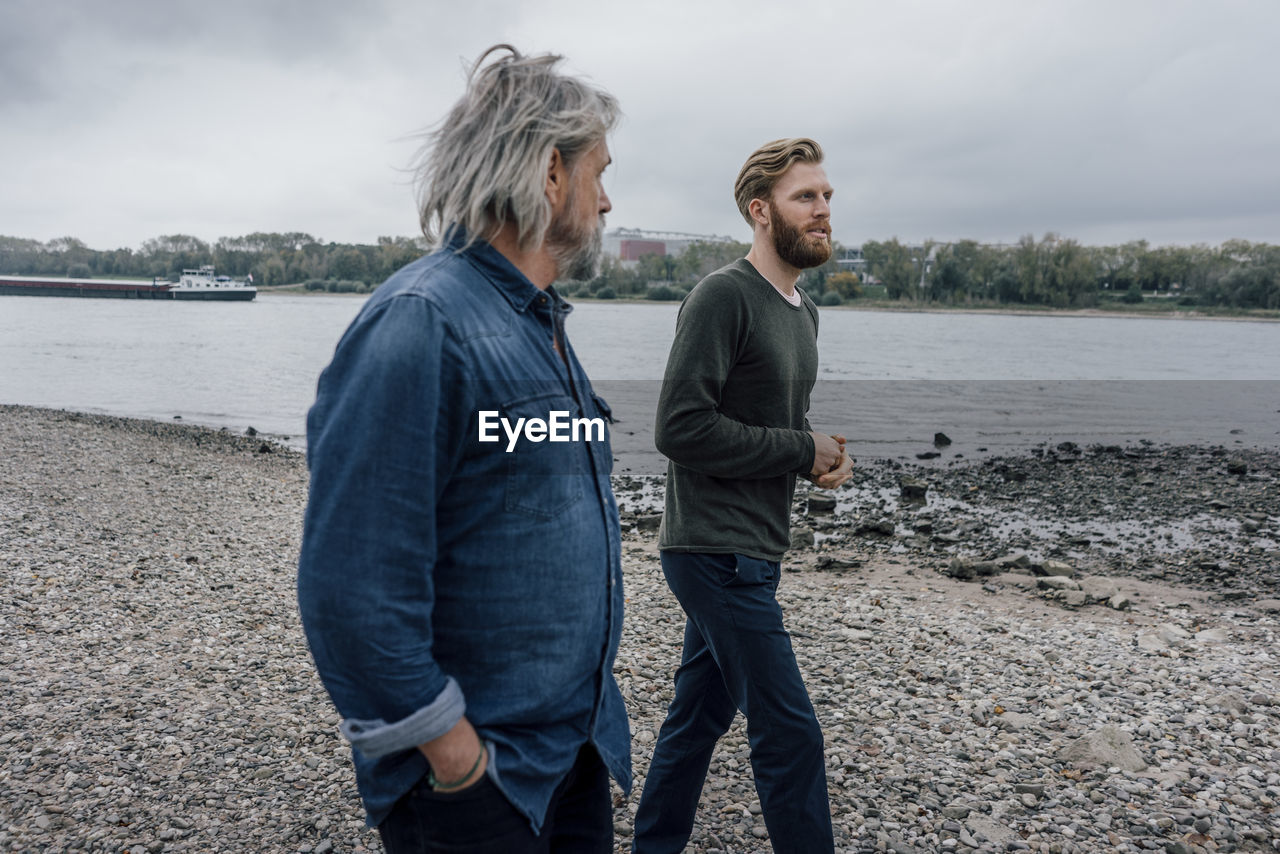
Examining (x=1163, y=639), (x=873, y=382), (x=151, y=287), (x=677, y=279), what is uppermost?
(x=677, y=279)

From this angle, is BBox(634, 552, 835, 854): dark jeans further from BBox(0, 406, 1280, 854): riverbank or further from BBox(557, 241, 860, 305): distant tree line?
BBox(557, 241, 860, 305): distant tree line

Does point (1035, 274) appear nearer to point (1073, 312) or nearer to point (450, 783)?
point (1073, 312)

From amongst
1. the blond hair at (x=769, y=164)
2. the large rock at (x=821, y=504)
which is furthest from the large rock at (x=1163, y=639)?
the large rock at (x=821, y=504)

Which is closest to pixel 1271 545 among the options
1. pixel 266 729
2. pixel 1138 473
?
pixel 1138 473

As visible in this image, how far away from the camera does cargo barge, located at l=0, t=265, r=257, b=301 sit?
98938 millimetres

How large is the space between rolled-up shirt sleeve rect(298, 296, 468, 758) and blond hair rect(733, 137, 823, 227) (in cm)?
209

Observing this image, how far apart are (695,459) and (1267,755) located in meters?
3.91

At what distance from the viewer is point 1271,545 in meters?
10.3

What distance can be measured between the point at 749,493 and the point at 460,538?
62.5 inches

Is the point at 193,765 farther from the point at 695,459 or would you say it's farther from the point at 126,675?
the point at 695,459

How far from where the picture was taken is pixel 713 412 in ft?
9.43

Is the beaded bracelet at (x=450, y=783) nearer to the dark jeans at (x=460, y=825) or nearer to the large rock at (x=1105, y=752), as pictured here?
the dark jeans at (x=460, y=825)

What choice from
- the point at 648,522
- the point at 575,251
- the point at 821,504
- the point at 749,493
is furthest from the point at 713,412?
the point at 821,504

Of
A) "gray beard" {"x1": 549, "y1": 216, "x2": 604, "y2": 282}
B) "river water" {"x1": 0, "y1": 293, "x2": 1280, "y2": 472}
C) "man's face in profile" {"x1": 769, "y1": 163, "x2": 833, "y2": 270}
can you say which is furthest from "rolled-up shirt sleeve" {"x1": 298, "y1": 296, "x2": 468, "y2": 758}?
"river water" {"x1": 0, "y1": 293, "x2": 1280, "y2": 472}
